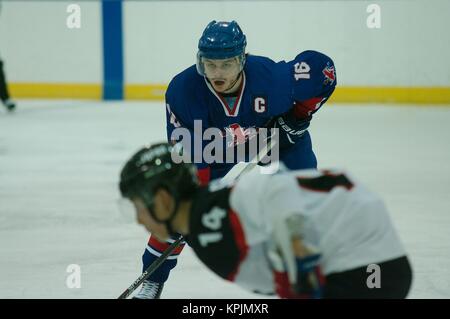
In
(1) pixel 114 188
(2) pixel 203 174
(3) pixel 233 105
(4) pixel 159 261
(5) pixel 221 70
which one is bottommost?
(1) pixel 114 188

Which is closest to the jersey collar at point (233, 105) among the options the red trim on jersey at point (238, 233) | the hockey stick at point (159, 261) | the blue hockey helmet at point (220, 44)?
the blue hockey helmet at point (220, 44)

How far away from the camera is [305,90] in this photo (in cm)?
300

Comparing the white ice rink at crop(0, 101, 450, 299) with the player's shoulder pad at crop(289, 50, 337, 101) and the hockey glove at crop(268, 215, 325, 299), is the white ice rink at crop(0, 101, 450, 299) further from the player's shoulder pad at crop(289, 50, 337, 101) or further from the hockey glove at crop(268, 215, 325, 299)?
the hockey glove at crop(268, 215, 325, 299)

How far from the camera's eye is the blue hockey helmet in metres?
2.69

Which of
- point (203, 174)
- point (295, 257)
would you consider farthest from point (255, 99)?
point (295, 257)

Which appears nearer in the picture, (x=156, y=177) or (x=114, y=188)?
(x=156, y=177)

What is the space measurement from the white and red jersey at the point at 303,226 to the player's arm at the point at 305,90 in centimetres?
127

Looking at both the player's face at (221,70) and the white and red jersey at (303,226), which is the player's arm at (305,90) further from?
the white and red jersey at (303,226)

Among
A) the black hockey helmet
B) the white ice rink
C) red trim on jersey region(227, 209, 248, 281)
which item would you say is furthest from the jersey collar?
red trim on jersey region(227, 209, 248, 281)

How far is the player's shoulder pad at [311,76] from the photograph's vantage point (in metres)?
3.00

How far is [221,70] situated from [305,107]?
47 centimetres

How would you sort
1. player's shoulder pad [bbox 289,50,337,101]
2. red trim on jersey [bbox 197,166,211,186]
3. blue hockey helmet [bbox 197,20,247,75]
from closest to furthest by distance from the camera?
1. blue hockey helmet [bbox 197,20,247,75]
2. red trim on jersey [bbox 197,166,211,186]
3. player's shoulder pad [bbox 289,50,337,101]

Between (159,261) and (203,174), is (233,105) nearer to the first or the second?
(203,174)
